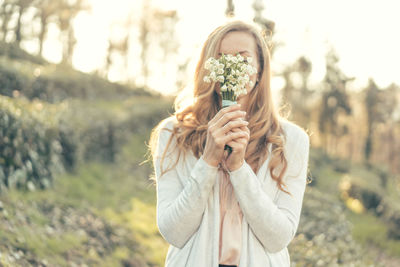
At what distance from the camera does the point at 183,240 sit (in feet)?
7.73

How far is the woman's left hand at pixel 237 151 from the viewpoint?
85.9 inches

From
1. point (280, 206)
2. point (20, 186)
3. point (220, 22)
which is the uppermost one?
point (220, 22)

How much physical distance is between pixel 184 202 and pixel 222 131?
45cm

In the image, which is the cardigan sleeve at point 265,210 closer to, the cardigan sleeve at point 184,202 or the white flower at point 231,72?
the cardigan sleeve at point 184,202

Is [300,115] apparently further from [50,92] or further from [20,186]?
[20,186]

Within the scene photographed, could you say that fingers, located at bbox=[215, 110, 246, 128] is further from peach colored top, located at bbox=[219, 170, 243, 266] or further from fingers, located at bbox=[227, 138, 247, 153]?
peach colored top, located at bbox=[219, 170, 243, 266]

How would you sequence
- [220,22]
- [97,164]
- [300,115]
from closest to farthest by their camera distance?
[220,22]
[97,164]
[300,115]

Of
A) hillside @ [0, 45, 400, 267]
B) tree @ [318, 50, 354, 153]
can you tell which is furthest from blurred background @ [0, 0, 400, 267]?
tree @ [318, 50, 354, 153]

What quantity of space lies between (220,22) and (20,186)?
476 centimetres

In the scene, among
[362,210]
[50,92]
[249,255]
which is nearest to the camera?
[249,255]

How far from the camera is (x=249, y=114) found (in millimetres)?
2748

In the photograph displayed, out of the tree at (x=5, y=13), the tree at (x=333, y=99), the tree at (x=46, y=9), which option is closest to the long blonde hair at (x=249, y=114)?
the tree at (x=5, y=13)

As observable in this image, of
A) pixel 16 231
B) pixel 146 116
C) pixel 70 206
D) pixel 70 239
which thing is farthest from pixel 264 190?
pixel 146 116

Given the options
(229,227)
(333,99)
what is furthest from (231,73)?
(333,99)
